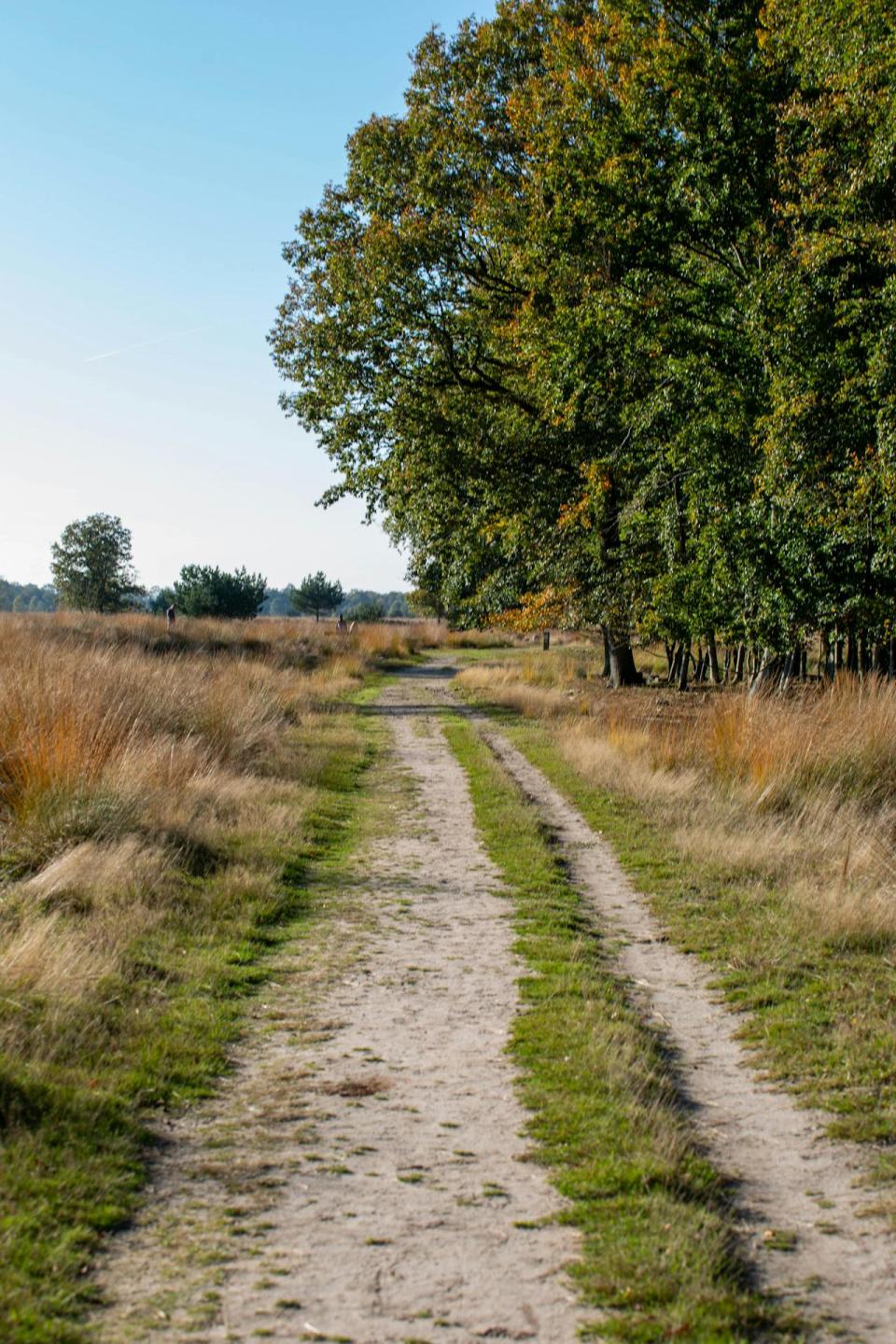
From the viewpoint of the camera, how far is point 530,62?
2392cm

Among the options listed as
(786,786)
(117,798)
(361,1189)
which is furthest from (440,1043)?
(786,786)

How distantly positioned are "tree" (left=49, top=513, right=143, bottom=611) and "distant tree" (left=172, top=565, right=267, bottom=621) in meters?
6.81

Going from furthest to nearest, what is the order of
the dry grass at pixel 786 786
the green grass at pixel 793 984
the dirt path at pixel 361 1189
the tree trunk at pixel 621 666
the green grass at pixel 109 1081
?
the tree trunk at pixel 621 666, the dry grass at pixel 786 786, the green grass at pixel 793 984, the green grass at pixel 109 1081, the dirt path at pixel 361 1189

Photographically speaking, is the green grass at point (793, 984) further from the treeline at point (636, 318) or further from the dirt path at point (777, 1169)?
the treeline at point (636, 318)

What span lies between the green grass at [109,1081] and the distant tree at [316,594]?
105 metres

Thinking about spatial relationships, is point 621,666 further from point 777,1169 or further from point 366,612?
point 366,612

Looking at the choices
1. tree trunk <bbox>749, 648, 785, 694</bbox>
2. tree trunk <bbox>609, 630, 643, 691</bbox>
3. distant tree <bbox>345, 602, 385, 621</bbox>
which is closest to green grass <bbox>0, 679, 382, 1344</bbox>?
tree trunk <bbox>749, 648, 785, 694</bbox>

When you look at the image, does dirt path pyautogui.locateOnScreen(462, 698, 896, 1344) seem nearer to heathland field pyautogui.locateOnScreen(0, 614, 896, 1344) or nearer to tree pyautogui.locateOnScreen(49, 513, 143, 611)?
heathland field pyautogui.locateOnScreen(0, 614, 896, 1344)

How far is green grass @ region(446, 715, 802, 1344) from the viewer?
340 cm

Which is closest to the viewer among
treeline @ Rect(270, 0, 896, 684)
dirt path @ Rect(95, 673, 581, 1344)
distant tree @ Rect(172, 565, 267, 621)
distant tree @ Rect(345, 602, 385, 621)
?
dirt path @ Rect(95, 673, 581, 1344)

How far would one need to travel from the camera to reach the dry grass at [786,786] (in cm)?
870

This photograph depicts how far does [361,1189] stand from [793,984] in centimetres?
349

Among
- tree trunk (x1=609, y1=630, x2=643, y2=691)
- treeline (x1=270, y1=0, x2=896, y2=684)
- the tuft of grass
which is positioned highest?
treeline (x1=270, y1=0, x2=896, y2=684)

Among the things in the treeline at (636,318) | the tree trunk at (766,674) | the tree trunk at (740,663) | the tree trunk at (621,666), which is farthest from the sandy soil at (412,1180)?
the tree trunk at (740,663)
